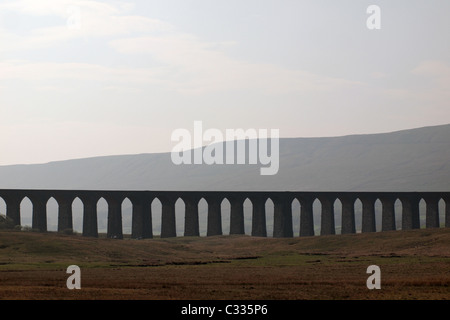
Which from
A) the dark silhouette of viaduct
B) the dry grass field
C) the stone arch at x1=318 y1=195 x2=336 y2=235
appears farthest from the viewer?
the stone arch at x1=318 y1=195 x2=336 y2=235

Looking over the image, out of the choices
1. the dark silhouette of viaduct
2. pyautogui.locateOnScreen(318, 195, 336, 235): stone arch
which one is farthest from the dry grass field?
pyautogui.locateOnScreen(318, 195, 336, 235): stone arch

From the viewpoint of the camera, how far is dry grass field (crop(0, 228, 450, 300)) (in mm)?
40406

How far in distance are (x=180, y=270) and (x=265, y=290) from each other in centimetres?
1628

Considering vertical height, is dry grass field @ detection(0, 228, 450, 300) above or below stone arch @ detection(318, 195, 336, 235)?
below

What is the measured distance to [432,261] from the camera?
207ft

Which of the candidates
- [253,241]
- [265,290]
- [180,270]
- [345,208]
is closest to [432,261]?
[180,270]

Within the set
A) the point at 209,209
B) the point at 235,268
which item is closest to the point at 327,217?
the point at 209,209

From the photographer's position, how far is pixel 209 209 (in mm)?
116500

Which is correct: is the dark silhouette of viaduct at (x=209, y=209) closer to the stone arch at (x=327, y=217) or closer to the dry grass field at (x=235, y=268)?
the stone arch at (x=327, y=217)

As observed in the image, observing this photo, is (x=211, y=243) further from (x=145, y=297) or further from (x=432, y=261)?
(x=145, y=297)

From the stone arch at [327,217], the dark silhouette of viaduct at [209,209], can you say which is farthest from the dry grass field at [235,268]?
the stone arch at [327,217]

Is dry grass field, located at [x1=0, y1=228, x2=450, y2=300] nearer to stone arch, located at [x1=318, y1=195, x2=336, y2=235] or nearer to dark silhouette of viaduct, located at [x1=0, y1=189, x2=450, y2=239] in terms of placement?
Result: dark silhouette of viaduct, located at [x1=0, y1=189, x2=450, y2=239]

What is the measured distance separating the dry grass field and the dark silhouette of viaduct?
13455 mm
